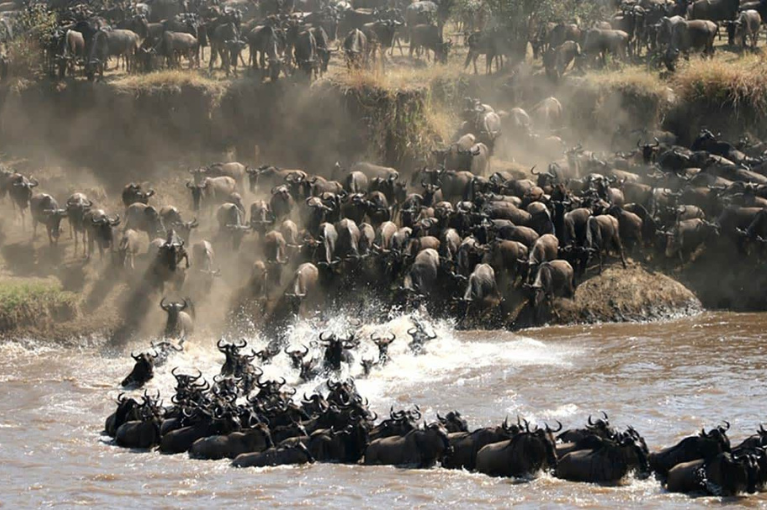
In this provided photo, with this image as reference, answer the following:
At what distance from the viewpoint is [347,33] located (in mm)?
34438

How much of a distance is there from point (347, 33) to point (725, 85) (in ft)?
32.6

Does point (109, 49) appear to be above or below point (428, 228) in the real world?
above

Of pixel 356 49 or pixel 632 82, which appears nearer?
pixel 632 82

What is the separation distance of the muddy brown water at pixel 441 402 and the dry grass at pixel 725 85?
784cm

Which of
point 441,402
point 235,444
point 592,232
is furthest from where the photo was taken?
point 592,232

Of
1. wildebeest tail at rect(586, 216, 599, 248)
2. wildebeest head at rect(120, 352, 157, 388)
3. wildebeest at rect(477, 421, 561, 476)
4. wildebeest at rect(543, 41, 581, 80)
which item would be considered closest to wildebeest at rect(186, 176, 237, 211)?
wildebeest head at rect(120, 352, 157, 388)

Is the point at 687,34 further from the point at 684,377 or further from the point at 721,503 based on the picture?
the point at 721,503

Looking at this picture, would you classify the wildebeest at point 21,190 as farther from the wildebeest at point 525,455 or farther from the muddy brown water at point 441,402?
the wildebeest at point 525,455

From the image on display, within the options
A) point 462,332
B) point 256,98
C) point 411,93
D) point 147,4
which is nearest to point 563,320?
point 462,332

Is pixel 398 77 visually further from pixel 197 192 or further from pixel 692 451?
pixel 692 451

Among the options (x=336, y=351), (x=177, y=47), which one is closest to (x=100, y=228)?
(x=336, y=351)

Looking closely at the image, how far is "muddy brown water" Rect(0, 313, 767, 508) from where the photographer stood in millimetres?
14906

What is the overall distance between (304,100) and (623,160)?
23.2 feet

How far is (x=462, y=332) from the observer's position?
23047 millimetres
